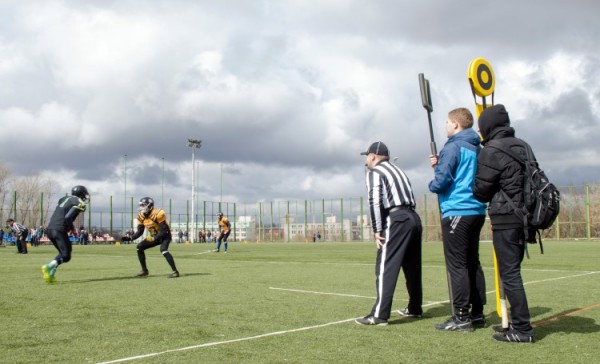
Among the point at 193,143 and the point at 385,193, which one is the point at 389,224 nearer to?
the point at 385,193

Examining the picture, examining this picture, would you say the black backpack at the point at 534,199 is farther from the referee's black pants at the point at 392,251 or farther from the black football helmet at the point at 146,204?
the black football helmet at the point at 146,204

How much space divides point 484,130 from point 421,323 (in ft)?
7.65


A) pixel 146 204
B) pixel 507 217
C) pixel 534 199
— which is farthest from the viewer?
pixel 146 204

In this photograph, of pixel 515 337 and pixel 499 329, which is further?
pixel 499 329

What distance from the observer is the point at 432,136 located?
7.56 meters

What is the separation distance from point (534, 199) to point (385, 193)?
176cm

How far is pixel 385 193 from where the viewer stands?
6.85m

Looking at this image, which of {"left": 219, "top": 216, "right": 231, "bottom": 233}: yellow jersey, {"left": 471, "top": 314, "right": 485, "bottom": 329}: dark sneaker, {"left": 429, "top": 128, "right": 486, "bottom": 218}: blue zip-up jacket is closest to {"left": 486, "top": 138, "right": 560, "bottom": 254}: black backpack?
{"left": 429, "top": 128, "right": 486, "bottom": 218}: blue zip-up jacket

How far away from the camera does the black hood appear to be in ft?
19.5

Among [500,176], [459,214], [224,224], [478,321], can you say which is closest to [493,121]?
[500,176]

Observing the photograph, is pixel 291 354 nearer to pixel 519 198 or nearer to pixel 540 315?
pixel 519 198

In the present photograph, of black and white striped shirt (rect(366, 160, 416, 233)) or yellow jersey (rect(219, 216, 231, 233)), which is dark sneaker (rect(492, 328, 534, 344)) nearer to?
black and white striped shirt (rect(366, 160, 416, 233))

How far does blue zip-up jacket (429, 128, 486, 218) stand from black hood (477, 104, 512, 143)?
380 millimetres

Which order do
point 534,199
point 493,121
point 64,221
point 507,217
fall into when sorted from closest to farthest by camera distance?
point 534,199
point 507,217
point 493,121
point 64,221
